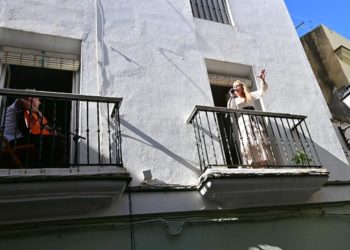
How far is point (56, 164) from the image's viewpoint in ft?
15.3

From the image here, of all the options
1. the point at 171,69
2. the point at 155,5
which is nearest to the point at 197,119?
the point at 171,69

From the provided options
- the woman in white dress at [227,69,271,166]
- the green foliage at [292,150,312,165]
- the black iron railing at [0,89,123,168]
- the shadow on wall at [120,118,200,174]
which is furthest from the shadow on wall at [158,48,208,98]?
the green foliage at [292,150,312,165]

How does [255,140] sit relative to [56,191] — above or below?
above

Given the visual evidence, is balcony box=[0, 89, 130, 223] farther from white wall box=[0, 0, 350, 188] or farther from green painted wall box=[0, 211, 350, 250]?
white wall box=[0, 0, 350, 188]

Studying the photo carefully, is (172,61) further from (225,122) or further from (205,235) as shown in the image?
(205,235)

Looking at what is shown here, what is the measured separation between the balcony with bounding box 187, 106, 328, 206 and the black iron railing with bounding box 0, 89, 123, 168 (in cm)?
132

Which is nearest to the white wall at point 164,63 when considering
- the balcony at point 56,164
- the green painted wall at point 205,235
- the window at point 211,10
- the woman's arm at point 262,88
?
the window at point 211,10

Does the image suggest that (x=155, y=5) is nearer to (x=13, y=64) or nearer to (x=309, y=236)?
(x=13, y=64)

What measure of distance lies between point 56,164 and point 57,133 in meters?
0.57

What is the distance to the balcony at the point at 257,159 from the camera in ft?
16.4

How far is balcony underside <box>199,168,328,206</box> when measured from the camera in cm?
490

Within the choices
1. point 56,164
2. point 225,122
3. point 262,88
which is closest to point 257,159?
point 262,88

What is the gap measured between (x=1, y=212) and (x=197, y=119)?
3.18 m

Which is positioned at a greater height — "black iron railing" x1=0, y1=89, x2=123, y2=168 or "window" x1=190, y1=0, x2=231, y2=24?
"window" x1=190, y1=0, x2=231, y2=24
